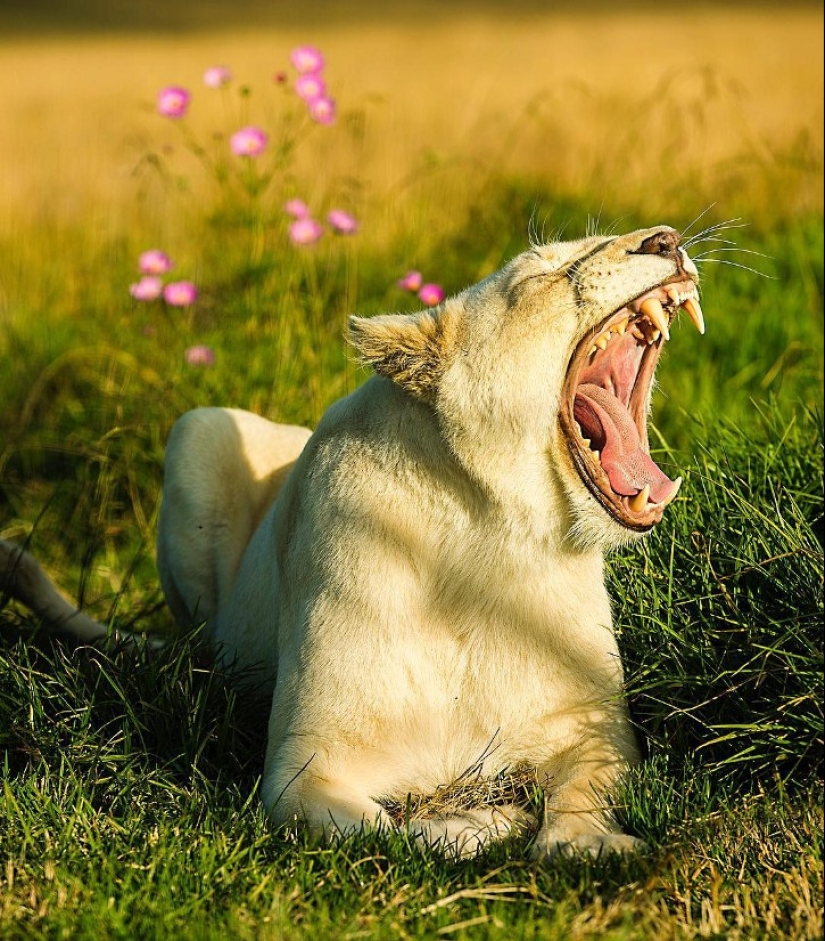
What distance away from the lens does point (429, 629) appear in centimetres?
338

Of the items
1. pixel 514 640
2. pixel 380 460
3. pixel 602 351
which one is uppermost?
pixel 602 351

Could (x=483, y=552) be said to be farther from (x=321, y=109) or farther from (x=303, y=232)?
(x=321, y=109)

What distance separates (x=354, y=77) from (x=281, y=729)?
9793 mm

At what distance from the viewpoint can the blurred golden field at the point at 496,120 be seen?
8523 millimetres

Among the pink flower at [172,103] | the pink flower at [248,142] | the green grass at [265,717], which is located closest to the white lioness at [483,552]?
the green grass at [265,717]

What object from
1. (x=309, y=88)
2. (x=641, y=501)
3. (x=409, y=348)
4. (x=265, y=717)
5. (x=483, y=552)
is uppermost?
(x=309, y=88)

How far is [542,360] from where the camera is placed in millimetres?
3250

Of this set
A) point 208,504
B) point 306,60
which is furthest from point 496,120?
point 208,504

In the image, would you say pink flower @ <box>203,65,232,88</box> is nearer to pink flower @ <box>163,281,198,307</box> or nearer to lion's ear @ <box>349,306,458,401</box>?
pink flower @ <box>163,281,198,307</box>

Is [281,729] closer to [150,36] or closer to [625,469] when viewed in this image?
[625,469]

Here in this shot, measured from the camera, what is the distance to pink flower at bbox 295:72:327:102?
550 cm

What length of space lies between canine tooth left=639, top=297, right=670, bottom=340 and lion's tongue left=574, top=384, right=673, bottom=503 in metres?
0.24

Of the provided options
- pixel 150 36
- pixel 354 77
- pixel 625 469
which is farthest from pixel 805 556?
pixel 150 36

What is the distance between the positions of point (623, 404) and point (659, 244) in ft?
1.47
